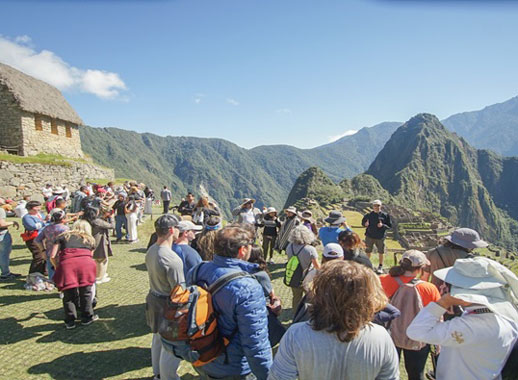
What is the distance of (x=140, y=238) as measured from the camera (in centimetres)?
1249

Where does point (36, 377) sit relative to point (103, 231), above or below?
below

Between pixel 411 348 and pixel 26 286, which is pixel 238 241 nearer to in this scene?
pixel 411 348

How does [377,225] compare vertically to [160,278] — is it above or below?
below

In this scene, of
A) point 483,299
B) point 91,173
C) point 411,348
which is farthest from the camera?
point 91,173

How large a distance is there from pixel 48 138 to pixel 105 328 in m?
26.5

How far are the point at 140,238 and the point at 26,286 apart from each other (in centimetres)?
559

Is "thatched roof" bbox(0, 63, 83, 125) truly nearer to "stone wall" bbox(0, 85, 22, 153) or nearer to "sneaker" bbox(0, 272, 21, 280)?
"stone wall" bbox(0, 85, 22, 153)

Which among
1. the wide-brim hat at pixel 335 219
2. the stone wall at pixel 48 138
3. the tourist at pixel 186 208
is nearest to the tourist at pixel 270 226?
the wide-brim hat at pixel 335 219

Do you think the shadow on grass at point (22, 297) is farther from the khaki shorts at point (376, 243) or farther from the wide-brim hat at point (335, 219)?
the khaki shorts at point (376, 243)

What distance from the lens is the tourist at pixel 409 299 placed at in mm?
3371

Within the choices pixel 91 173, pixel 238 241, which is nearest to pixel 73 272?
pixel 238 241

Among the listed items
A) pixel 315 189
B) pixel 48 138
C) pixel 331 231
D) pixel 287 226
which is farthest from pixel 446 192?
pixel 331 231

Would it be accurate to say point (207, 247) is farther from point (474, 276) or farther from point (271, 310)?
point (474, 276)

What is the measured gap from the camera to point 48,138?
2597 centimetres
